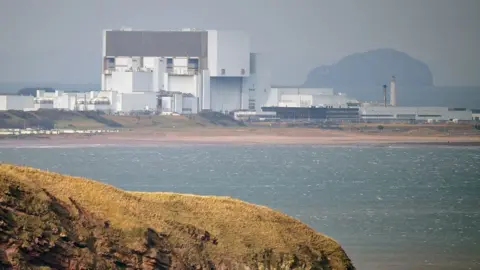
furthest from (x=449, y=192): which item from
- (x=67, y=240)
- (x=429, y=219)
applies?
(x=67, y=240)

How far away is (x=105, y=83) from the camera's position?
5113 inches

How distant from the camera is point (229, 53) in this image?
128750mm

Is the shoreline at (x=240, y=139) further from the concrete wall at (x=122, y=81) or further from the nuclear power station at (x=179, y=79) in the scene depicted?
the concrete wall at (x=122, y=81)

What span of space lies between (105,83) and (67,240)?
359ft

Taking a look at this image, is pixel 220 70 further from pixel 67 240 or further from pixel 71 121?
pixel 67 240

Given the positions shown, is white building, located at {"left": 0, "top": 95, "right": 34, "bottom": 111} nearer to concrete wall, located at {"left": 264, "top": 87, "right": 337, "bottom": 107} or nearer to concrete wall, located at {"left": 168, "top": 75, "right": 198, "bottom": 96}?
concrete wall, located at {"left": 168, "top": 75, "right": 198, "bottom": 96}

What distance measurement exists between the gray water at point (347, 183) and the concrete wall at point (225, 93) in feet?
74.7

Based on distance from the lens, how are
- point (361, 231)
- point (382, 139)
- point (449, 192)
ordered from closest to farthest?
1. point (361, 231)
2. point (449, 192)
3. point (382, 139)

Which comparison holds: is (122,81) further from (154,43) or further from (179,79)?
(154,43)

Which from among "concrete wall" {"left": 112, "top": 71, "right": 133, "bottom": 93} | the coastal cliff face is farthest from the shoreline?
the coastal cliff face

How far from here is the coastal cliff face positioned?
2055 centimetres

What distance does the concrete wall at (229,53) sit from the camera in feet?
420

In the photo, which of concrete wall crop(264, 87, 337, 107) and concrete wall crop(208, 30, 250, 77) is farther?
concrete wall crop(264, 87, 337, 107)

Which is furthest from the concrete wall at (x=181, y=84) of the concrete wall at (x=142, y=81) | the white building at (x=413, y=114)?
the white building at (x=413, y=114)
